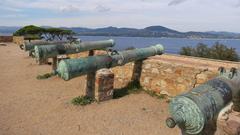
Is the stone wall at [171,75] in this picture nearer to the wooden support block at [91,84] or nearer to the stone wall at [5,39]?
the wooden support block at [91,84]

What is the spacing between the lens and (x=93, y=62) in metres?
5.98

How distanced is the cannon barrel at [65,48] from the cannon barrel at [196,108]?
5424mm

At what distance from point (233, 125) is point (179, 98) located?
851 millimetres

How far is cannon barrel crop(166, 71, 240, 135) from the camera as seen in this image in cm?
281

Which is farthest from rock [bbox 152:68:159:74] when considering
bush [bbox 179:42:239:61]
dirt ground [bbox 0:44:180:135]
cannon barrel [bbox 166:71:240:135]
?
bush [bbox 179:42:239:61]

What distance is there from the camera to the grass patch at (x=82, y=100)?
20.3 ft

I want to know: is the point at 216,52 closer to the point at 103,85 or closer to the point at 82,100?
the point at 103,85

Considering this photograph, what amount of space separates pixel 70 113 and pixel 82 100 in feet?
2.14

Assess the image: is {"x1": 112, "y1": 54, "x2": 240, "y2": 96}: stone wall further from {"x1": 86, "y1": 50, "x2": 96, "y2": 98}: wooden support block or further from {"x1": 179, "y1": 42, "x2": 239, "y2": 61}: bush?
{"x1": 179, "y1": 42, "x2": 239, "y2": 61}: bush

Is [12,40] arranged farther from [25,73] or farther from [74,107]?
[74,107]

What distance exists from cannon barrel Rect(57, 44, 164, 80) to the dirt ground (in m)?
0.83

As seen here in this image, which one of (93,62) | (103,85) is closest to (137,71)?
(103,85)

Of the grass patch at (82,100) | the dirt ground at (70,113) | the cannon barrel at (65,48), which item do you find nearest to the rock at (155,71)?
the dirt ground at (70,113)

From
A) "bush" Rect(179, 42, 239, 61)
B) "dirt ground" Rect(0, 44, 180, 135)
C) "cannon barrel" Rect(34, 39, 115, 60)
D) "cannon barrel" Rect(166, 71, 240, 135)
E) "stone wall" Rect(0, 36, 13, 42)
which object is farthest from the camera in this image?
"stone wall" Rect(0, 36, 13, 42)
